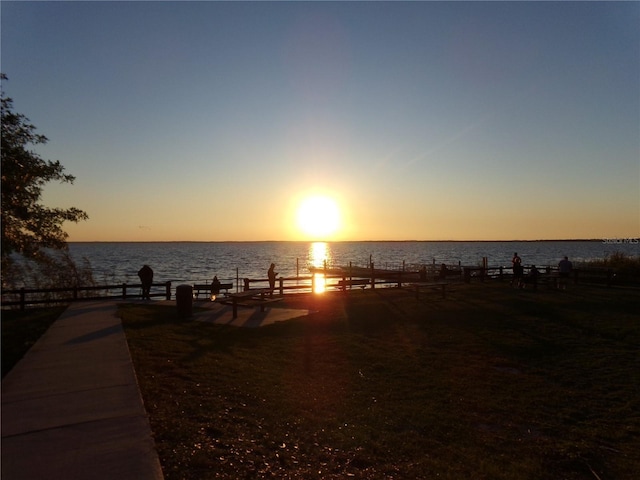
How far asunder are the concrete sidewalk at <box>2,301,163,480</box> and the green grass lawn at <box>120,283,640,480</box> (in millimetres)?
307

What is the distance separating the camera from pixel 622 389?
8961 millimetres

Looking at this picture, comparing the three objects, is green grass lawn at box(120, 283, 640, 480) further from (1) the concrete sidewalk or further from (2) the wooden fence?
(2) the wooden fence

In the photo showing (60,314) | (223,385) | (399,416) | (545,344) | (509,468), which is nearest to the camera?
(509,468)

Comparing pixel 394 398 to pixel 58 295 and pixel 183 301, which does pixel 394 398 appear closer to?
pixel 183 301

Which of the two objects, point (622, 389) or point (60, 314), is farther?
point (60, 314)

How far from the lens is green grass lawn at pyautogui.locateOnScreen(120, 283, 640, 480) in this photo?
231 inches

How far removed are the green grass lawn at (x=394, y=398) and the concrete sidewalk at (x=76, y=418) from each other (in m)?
0.31

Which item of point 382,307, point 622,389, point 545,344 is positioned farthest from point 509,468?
point 382,307

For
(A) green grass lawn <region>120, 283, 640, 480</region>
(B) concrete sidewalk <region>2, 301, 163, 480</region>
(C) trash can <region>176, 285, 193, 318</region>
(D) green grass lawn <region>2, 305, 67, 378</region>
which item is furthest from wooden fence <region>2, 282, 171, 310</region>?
(B) concrete sidewalk <region>2, 301, 163, 480</region>

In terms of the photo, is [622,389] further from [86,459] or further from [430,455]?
[86,459]

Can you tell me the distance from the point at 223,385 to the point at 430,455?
13.3 feet

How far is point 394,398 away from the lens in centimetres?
826

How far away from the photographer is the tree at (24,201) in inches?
388

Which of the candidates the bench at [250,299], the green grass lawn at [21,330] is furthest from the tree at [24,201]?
the bench at [250,299]
